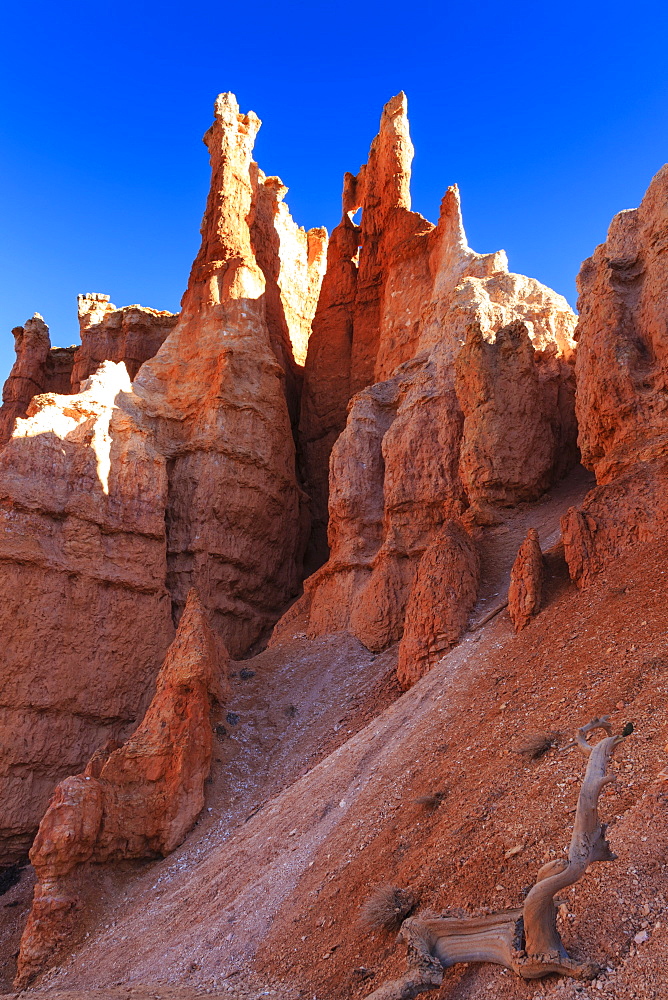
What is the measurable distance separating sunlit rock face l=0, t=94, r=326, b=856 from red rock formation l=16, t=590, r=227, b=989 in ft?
13.6

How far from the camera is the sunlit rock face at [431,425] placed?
64.7ft

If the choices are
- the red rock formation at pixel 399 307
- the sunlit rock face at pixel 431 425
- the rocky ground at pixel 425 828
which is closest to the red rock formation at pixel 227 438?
the sunlit rock face at pixel 431 425

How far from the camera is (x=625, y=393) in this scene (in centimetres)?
1534

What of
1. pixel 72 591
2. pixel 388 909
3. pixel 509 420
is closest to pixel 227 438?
pixel 72 591

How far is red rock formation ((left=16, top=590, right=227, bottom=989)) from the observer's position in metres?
14.7

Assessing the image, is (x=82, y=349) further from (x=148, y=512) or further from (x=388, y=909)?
(x=388, y=909)

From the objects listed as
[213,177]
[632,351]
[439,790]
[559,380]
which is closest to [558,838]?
[439,790]

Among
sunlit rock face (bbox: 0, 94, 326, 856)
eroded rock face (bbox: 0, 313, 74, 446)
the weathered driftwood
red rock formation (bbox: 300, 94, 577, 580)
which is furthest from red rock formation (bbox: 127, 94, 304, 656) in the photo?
the weathered driftwood

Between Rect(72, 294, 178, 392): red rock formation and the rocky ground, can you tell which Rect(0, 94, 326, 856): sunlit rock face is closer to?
the rocky ground

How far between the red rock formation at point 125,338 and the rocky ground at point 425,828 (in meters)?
22.0

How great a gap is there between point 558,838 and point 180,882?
9638 mm

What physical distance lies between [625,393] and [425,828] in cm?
978

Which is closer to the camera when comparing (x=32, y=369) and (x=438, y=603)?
(x=438, y=603)

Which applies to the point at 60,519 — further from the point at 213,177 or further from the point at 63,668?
the point at 213,177
